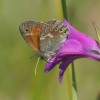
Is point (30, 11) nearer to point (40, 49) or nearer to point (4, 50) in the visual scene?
point (4, 50)

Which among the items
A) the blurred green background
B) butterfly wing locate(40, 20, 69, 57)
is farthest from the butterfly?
the blurred green background

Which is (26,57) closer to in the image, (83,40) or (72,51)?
(83,40)

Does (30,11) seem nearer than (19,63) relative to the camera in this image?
No

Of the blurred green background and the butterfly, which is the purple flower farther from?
the blurred green background

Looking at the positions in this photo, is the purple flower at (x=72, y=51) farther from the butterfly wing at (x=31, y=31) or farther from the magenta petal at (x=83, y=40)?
the butterfly wing at (x=31, y=31)

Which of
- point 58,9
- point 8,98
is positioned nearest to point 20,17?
point 8,98

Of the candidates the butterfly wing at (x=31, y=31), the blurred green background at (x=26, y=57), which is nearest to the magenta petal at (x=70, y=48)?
the butterfly wing at (x=31, y=31)
